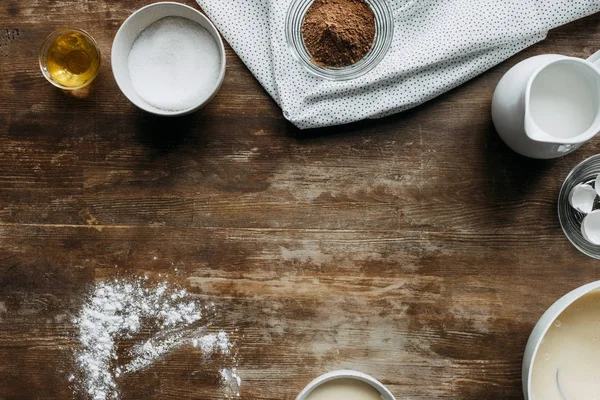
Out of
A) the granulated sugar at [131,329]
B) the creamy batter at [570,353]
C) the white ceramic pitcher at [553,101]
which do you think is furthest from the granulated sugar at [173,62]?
the creamy batter at [570,353]

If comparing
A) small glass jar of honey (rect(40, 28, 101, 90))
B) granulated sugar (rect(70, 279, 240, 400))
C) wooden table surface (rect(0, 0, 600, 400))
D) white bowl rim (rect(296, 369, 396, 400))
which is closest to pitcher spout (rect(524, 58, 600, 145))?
wooden table surface (rect(0, 0, 600, 400))

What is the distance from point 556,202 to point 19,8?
113 cm

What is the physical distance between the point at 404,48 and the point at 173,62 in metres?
0.45

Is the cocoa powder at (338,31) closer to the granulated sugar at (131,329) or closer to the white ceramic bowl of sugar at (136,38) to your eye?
the white ceramic bowl of sugar at (136,38)

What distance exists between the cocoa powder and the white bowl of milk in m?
0.60

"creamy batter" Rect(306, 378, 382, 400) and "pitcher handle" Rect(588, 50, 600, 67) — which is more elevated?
"pitcher handle" Rect(588, 50, 600, 67)

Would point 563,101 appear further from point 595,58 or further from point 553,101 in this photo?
point 595,58

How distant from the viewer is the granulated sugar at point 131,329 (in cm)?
116

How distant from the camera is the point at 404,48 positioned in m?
1.13

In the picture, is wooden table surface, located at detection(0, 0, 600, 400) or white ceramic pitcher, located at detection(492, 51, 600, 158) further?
wooden table surface, located at detection(0, 0, 600, 400)

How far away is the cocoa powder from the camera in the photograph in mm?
1088

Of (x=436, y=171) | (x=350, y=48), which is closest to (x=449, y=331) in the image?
(x=436, y=171)

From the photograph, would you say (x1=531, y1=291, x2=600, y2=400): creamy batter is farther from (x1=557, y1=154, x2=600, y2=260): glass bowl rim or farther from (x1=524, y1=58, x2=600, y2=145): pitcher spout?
(x1=524, y1=58, x2=600, y2=145): pitcher spout

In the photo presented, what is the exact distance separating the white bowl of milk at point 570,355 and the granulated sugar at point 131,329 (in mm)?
588
